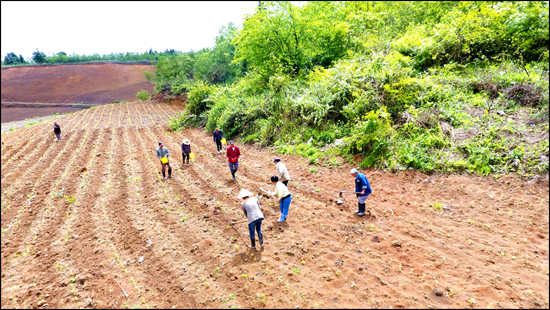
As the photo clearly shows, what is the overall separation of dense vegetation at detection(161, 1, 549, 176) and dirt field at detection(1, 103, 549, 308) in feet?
3.74

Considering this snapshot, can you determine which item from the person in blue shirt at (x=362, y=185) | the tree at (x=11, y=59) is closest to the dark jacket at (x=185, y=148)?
the person in blue shirt at (x=362, y=185)

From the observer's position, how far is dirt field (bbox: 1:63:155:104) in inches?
2021

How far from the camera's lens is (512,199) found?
6773mm

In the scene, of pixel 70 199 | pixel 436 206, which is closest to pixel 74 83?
pixel 70 199

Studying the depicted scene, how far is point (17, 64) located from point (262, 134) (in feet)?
284

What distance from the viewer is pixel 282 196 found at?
21.7ft

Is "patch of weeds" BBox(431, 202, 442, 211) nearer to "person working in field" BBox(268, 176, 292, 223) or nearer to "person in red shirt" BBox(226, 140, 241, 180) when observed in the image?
"person working in field" BBox(268, 176, 292, 223)

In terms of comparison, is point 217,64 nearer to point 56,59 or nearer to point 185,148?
point 185,148

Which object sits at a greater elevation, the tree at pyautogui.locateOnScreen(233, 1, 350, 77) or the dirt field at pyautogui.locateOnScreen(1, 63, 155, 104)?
the dirt field at pyautogui.locateOnScreen(1, 63, 155, 104)

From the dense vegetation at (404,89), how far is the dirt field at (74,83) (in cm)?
4263

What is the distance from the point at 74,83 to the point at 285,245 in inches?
2788

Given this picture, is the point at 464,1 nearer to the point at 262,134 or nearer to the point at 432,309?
the point at 262,134

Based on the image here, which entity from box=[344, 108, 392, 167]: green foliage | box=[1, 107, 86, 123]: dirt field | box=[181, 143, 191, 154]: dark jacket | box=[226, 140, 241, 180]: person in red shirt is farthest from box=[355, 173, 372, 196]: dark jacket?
box=[1, 107, 86, 123]: dirt field

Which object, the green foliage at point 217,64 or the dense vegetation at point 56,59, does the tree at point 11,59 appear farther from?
the green foliage at point 217,64
